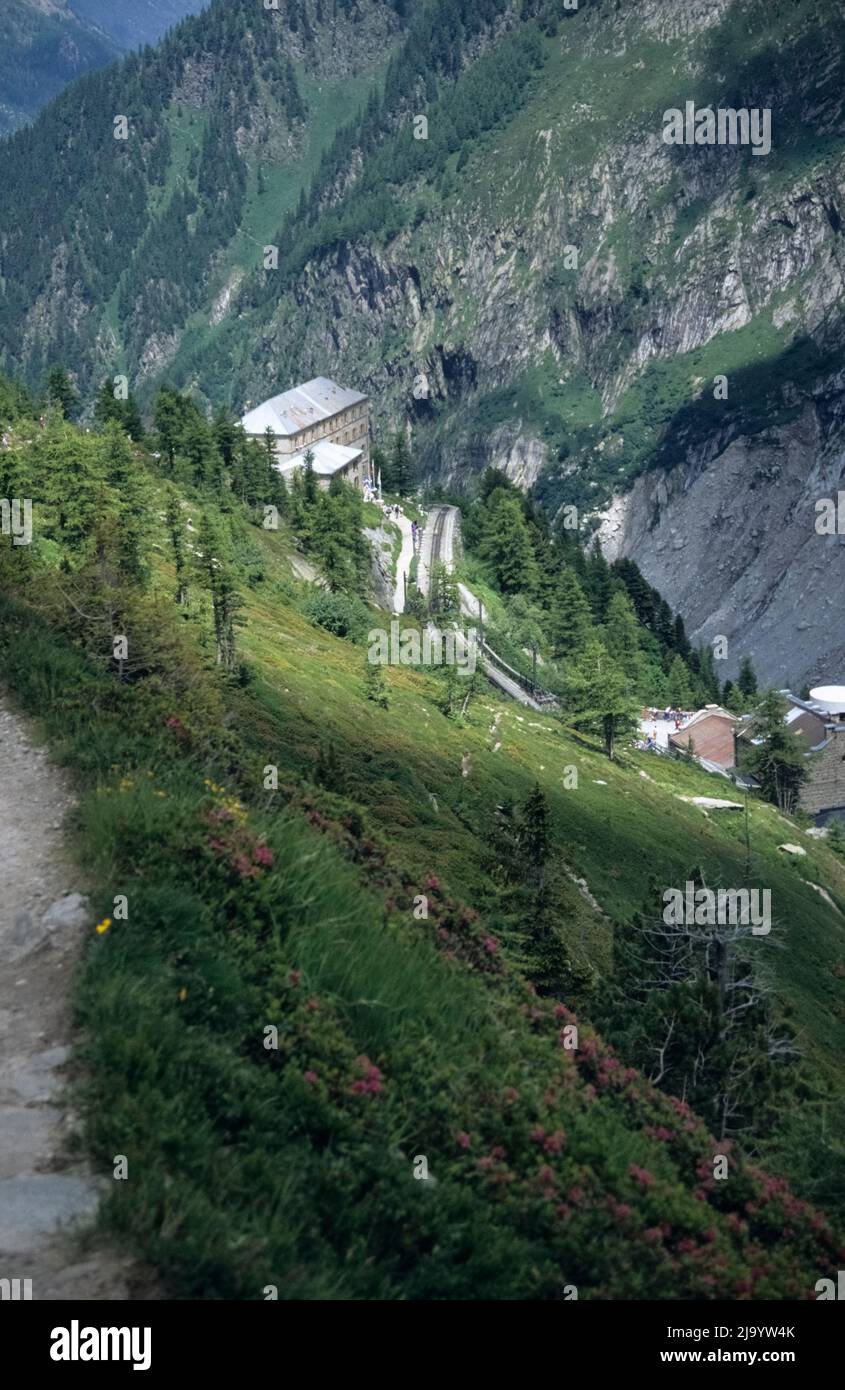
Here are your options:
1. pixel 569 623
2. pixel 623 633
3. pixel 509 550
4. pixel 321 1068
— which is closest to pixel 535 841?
pixel 321 1068

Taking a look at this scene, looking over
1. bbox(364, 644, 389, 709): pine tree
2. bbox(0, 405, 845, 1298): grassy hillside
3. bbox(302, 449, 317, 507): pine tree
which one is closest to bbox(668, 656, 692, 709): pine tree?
bbox(302, 449, 317, 507): pine tree

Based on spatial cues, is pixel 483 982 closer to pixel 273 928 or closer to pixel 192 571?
pixel 273 928

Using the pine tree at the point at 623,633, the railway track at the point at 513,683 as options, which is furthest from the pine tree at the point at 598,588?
the railway track at the point at 513,683

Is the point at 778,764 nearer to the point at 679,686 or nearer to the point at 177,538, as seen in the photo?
the point at 679,686

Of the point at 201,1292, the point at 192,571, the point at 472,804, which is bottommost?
the point at 201,1292

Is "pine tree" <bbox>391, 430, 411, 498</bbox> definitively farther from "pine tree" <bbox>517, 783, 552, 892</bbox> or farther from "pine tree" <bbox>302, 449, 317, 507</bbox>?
"pine tree" <bbox>517, 783, 552, 892</bbox>

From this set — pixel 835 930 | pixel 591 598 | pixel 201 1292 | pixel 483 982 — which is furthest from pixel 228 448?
pixel 201 1292

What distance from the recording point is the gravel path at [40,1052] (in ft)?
33.1

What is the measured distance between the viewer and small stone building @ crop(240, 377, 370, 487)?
160 m

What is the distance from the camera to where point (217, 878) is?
15.2m

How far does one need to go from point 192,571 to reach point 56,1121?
43796mm

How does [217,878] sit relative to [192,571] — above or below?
below

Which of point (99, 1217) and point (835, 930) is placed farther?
point (835, 930)

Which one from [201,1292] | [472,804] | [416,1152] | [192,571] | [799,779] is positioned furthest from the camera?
[799,779]
